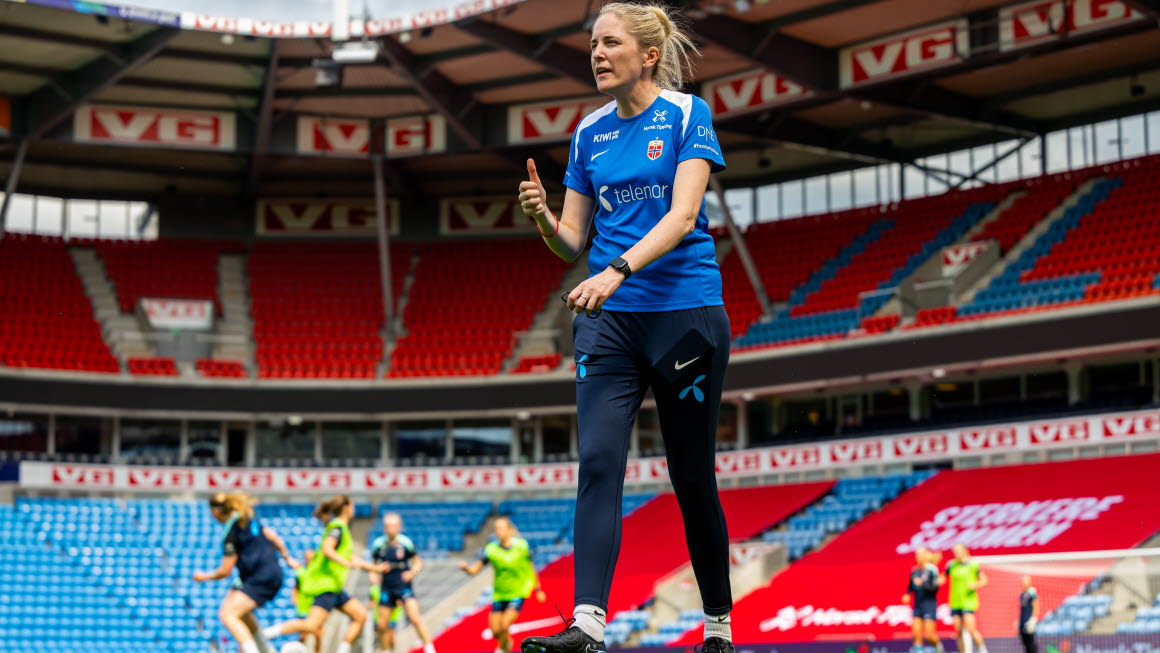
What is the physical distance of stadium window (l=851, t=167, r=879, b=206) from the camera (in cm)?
4306

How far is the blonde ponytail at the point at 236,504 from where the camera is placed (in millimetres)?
14602

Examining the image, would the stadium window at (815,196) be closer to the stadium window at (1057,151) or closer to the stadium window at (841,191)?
the stadium window at (841,191)

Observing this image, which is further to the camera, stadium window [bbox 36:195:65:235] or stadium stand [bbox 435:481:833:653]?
stadium window [bbox 36:195:65:235]

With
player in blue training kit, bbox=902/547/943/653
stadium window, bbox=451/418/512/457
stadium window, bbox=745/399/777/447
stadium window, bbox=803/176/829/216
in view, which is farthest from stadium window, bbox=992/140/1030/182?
player in blue training kit, bbox=902/547/943/653

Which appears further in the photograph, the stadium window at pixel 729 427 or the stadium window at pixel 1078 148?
the stadium window at pixel 729 427

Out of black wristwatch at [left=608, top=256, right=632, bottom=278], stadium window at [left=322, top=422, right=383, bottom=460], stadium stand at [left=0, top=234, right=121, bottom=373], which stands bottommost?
stadium window at [left=322, top=422, right=383, bottom=460]

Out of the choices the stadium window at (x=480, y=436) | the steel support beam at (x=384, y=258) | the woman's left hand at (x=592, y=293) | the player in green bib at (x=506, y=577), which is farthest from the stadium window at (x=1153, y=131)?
the woman's left hand at (x=592, y=293)

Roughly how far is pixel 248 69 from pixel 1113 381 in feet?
74.5

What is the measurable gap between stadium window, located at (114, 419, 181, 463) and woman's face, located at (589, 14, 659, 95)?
38.2m

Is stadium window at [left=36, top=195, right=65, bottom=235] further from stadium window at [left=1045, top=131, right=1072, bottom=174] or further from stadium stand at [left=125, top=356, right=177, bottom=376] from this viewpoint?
stadium window at [left=1045, top=131, right=1072, bottom=174]

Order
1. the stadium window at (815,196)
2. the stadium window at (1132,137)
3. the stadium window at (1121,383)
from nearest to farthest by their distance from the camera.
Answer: the stadium window at (1121,383) → the stadium window at (1132,137) → the stadium window at (815,196)

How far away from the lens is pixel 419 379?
1624 inches

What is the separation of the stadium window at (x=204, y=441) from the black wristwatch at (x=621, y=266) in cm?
3913

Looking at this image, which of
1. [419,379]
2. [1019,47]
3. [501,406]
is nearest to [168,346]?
[419,379]
